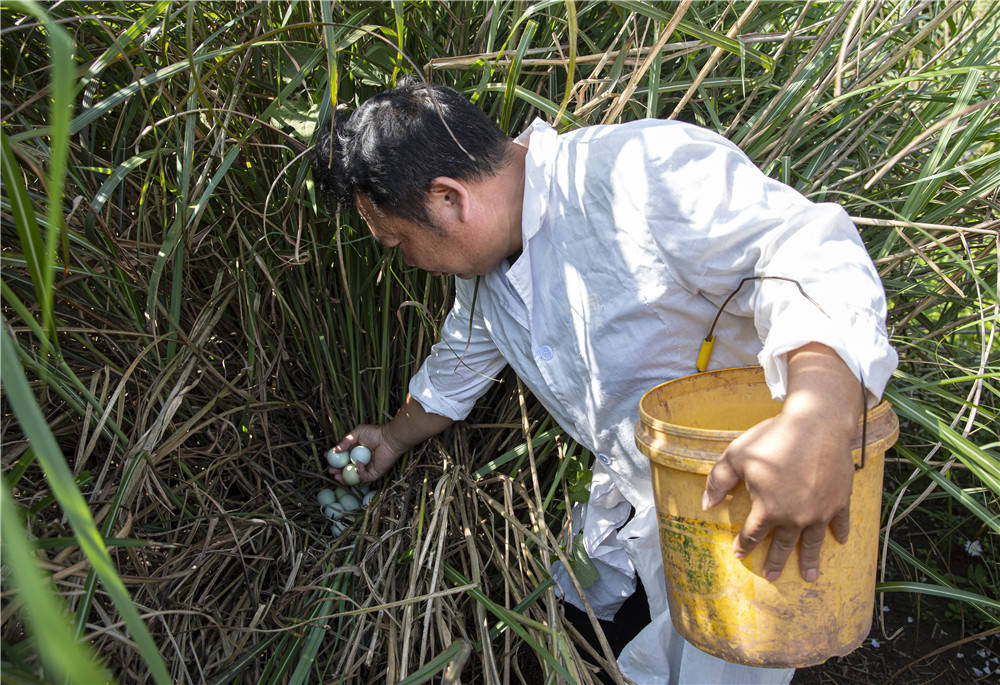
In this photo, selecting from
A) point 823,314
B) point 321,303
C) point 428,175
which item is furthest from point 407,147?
point 823,314

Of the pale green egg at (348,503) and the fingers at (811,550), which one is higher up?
the fingers at (811,550)

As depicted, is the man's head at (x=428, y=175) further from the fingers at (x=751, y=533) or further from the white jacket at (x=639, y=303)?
the fingers at (x=751, y=533)

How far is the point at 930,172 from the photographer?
3.97 feet

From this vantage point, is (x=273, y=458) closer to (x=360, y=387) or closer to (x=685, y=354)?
(x=360, y=387)

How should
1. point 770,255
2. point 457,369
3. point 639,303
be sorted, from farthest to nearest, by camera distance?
point 457,369 < point 639,303 < point 770,255

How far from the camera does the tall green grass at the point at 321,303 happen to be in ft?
3.55

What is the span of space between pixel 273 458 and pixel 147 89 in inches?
27.3

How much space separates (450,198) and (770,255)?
45cm

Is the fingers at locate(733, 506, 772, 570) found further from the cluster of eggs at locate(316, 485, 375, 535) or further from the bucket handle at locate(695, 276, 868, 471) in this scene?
the cluster of eggs at locate(316, 485, 375, 535)

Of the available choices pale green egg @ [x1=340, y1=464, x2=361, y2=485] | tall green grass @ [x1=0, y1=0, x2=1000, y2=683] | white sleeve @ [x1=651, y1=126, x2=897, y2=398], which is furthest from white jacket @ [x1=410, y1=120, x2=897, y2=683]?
pale green egg @ [x1=340, y1=464, x2=361, y2=485]

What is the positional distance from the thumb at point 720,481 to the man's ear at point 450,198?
53cm

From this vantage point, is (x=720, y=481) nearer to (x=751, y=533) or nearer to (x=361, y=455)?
(x=751, y=533)

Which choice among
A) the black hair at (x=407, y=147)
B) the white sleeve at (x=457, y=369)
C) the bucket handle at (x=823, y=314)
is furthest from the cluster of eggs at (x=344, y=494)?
the bucket handle at (x=823, y=314)

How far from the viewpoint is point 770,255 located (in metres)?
0.89
